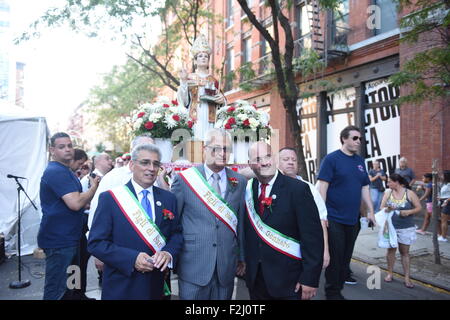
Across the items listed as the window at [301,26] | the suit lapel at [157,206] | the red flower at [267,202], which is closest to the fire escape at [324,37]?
the window at [301,26]

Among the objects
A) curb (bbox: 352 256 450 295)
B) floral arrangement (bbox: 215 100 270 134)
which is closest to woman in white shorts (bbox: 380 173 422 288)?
curb (bbox: 352 256 450 295)

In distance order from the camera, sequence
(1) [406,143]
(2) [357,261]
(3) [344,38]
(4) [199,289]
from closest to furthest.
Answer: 1. (4) [199,289]
2. (2) [357,261]
3. (1) [406,143]
4. (3) [344,38]

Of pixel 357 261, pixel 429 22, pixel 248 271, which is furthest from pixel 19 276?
pixel 429 22

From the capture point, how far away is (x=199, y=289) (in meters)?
2.76

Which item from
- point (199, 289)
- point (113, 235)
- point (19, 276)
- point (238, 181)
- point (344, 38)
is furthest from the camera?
point (344, 38)

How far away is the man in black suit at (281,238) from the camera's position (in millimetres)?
2660

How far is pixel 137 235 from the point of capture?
2.55 metres

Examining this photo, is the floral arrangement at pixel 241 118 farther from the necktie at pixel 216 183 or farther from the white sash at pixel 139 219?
the white sash at pixel 139 219

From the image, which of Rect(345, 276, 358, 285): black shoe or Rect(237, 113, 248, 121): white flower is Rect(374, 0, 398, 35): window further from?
Rect(345, 276, 358, 285): black shoe

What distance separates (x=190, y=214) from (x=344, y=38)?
43.1 feet

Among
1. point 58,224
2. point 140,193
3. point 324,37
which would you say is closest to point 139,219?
point 140,193

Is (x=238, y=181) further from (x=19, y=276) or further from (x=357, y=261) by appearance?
(x=357, y=261)

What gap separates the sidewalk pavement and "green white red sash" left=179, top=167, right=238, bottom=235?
13.3 ft

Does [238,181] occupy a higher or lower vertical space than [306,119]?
lower
